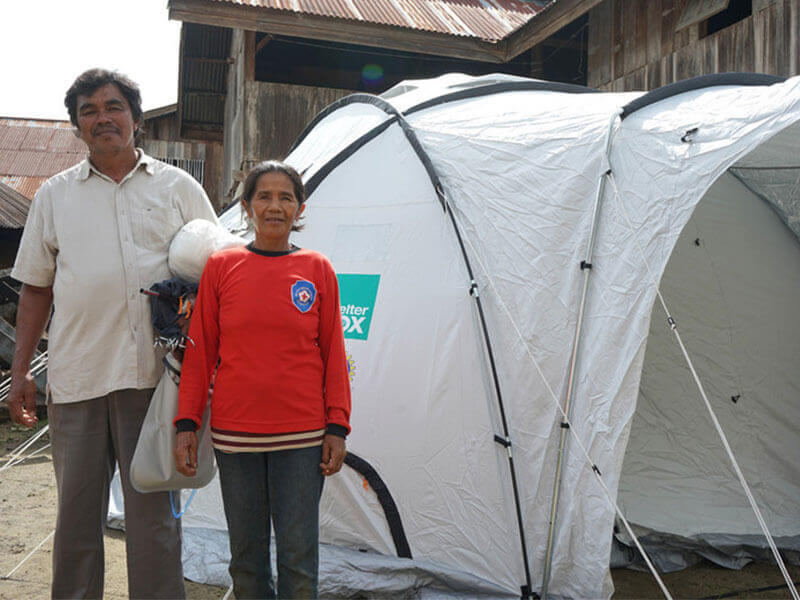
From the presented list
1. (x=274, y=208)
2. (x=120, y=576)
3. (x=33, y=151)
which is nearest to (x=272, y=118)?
(x=120, y=576)

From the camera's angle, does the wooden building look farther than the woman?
Yes

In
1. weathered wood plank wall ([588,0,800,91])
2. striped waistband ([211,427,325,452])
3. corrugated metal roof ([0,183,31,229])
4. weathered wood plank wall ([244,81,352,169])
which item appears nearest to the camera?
striped waistband ([211,427,325,452])

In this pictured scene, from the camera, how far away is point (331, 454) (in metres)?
2.19

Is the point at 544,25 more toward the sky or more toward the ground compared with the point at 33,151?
more toward the ground

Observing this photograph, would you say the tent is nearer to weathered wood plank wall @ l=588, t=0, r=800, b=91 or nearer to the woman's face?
the woman's face

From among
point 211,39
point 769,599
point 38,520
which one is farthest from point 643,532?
point 211,39

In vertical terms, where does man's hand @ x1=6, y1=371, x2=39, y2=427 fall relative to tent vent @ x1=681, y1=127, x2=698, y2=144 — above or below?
below

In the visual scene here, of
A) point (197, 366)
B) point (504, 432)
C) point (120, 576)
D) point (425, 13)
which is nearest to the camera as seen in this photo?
point (197, 366)

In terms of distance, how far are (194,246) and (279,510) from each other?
87cm

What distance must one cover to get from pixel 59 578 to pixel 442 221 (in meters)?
2.09

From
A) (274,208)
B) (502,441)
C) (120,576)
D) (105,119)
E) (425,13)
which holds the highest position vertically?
(425,13)

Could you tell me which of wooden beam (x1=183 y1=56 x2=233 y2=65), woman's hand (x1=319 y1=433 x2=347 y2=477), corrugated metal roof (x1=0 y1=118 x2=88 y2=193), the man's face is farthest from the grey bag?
corrugated metal roof (x1=0 y1=118 x2=88 y2=193)

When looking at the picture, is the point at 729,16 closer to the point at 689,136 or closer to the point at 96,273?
the point at 689,136

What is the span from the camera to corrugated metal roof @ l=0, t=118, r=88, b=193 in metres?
17.6
